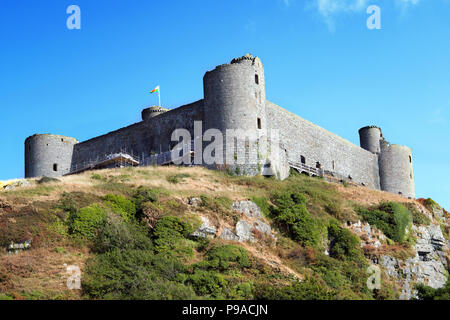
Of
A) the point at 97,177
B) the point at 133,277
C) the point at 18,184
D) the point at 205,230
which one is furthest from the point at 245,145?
the point at 133,277

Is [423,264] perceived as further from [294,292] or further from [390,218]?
[294,292]

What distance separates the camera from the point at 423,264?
36.9 m

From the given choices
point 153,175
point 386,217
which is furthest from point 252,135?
point 386,217

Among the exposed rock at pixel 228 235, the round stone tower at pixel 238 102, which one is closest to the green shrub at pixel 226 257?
the exposed rock at pixel 228 235

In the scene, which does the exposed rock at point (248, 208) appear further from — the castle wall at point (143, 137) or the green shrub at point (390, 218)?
the castle wall at point (143, 137)

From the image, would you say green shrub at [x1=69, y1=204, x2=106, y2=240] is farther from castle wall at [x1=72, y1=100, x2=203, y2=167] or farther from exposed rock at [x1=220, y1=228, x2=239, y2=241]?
castle wall at [x1=72, y1=100, x2=203, y2=167]

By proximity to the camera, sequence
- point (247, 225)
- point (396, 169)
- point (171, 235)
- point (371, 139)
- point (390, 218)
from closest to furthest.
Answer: point (171, 235), point (247, 225), point (390, 218), point (396, 169), point (371, 139)

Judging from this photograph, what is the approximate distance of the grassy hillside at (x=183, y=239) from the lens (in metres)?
26.1

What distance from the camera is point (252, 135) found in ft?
143

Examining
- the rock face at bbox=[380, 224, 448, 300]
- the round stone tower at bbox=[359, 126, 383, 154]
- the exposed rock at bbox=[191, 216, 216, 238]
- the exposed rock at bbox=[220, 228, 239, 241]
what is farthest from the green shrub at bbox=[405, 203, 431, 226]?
the round stone tower at bbox=[359, 126, 383, 154]

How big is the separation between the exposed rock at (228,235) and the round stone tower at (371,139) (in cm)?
3441

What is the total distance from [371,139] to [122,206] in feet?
123
